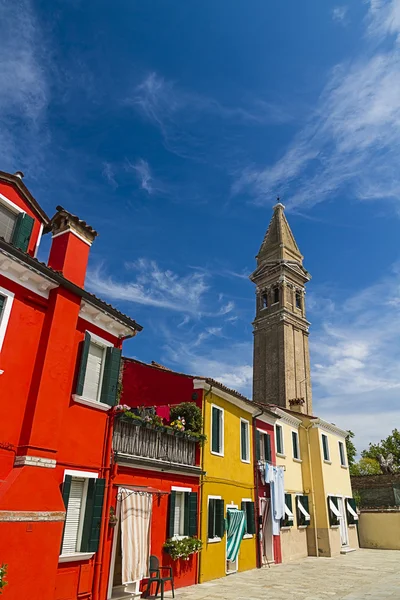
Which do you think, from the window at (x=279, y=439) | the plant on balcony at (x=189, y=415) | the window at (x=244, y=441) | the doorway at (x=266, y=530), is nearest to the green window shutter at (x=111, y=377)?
the plant on balcony at (x=189, y=415)

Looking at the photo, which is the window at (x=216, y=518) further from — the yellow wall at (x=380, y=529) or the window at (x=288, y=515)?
the yellow wall at (x=380, y=529)

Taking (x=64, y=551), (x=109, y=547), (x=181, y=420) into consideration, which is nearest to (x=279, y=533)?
(x=181, y=420)

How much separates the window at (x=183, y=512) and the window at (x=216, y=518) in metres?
1.18

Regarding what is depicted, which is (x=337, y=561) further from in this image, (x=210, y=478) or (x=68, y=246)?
(x=68, y=246)

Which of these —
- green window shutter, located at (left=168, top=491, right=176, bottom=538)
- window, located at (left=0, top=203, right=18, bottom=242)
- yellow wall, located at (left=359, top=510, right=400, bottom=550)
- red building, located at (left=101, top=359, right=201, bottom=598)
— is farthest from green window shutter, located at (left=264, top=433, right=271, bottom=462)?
window, located at (left=0, top=203, right=18, bottom=242)

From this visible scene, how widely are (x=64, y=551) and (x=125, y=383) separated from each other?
890cm

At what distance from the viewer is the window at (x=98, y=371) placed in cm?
951

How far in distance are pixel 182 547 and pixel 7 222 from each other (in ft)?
32.6

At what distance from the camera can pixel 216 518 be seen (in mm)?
14594

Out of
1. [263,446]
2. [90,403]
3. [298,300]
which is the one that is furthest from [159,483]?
[298,300]

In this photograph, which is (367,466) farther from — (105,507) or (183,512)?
(105,507)

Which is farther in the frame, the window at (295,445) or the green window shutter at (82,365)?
the window at (295,445)

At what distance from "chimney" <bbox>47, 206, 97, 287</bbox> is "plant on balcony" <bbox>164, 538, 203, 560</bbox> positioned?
302 inches

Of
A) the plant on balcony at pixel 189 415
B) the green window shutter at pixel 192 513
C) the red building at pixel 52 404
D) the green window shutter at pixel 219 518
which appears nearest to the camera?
the red building at pixel 52 404
